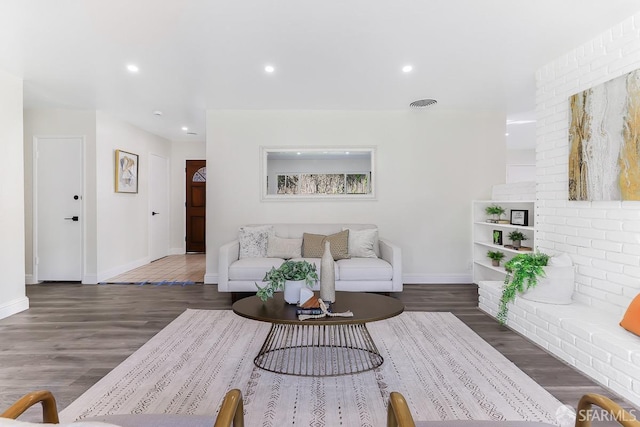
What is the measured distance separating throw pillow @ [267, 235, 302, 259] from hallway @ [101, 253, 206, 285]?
4.62 ft

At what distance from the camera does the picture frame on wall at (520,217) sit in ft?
14.3

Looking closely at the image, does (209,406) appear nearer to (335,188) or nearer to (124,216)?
Result: (335,188)

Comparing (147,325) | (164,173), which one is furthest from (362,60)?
(164,173)

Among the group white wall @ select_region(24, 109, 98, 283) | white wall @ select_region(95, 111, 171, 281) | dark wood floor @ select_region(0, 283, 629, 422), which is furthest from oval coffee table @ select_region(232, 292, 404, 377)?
white wall @ select_region(95, 111, 171, 281)

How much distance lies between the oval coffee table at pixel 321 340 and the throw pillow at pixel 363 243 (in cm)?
157

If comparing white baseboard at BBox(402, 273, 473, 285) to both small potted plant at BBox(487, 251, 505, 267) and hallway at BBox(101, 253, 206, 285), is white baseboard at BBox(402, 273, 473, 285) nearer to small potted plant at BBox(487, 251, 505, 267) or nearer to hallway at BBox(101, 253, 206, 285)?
small potted plant at BBox(487, 251, 505, 267)

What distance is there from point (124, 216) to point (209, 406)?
5.03 meters

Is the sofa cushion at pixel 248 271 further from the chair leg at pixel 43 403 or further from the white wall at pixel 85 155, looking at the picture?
the chair leg at pixel 43 403

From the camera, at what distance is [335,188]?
17.7 ft

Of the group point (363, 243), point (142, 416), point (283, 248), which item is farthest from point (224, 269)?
point (142, 416)

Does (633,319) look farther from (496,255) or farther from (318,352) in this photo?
(496,255)

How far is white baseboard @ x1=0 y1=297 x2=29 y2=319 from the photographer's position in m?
3.72

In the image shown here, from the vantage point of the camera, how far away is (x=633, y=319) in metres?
2.38

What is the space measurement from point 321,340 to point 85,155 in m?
4.41
